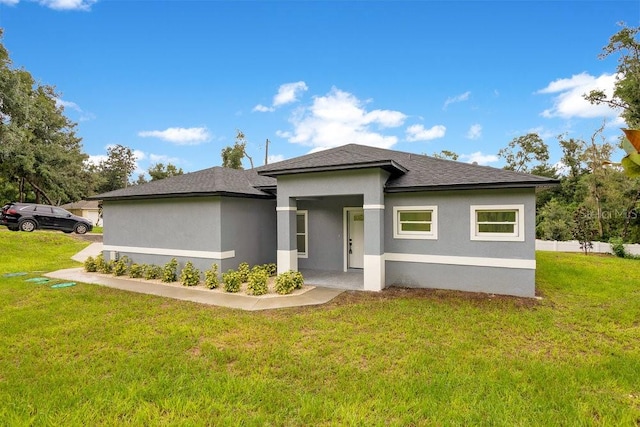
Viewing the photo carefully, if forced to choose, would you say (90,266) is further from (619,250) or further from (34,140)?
(619,250)

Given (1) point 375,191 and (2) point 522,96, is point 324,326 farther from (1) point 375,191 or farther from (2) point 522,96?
(2) point 522,96

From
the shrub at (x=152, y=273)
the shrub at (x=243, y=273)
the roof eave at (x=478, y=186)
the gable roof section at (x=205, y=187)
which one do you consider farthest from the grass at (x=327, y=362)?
the gable roof section at (x=205, y=187)

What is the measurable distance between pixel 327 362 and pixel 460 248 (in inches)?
211

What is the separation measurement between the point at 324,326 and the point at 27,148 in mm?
26390

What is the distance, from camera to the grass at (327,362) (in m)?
3.39

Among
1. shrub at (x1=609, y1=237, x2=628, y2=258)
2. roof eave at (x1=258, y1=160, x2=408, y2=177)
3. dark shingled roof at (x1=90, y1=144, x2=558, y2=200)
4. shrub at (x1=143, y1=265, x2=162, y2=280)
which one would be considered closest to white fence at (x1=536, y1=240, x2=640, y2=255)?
shrub at (x1=609, y1=237, x2=628, y2=258)

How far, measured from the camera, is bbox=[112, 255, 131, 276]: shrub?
1063cm

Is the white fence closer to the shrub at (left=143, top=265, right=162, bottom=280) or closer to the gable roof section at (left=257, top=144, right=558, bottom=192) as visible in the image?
the gable roof section at (left=257, top=144, right=558, bottom=192)

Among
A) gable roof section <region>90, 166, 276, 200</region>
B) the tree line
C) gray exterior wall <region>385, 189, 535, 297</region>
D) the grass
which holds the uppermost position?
the tree line

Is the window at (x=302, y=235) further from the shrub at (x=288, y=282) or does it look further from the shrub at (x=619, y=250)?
the shrub at (x=619, y=250)

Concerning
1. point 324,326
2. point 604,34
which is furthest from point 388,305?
point 604,34

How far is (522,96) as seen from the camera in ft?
51.9

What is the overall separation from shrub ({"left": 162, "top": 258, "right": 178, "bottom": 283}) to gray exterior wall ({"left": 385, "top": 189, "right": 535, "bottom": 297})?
659 cm

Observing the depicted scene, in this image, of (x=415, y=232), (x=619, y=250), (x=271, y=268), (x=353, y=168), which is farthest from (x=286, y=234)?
(x=619, y=250)
